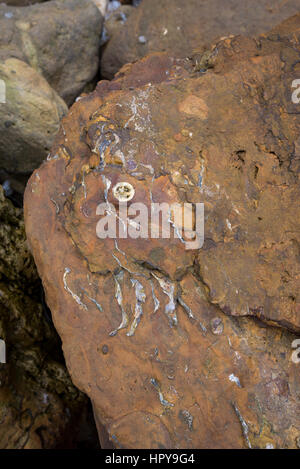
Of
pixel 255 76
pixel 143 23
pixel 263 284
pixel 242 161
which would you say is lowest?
pixel 263 284

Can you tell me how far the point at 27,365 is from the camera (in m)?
2.32

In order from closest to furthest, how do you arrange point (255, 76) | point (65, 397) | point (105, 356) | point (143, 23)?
point (105, 356), point (255, 76), point (65, 397), point (143, 23)

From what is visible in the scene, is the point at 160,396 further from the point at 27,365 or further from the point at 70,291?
the point at 27,365

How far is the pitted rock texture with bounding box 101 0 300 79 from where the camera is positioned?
272 centimetres

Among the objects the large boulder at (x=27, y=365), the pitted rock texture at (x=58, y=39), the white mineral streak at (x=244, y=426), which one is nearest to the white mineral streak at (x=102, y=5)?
the pitted rock texture at (x=58, y=39)

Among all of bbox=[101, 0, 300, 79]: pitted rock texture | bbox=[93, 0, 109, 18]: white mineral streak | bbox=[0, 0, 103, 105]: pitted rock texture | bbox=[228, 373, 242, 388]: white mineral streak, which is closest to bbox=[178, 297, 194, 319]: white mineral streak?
bbox=[228, 373, 242, 388]: white mineral streak

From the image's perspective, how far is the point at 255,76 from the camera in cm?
182

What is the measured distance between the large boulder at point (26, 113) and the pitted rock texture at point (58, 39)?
26 cm

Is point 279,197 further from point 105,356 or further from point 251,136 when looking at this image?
point 105,356

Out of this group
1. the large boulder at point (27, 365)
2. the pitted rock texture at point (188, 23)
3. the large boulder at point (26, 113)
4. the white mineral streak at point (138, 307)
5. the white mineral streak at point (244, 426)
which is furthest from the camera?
the pitted rock texture at point (188, 23)

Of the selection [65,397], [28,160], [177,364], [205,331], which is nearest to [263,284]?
[205,331]

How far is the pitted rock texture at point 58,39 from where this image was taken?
2.73 m

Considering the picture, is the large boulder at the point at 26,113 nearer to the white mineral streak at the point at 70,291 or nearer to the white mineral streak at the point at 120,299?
the white mineral streak at the point at 70,291

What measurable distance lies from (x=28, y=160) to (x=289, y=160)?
160cm
